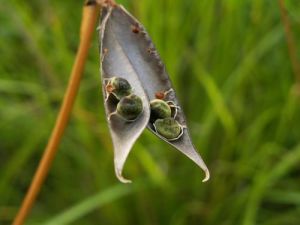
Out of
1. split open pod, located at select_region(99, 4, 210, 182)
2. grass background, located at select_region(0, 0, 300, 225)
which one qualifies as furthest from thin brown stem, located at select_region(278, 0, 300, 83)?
split open pod, located at select_region(99, 4, 210, 182)

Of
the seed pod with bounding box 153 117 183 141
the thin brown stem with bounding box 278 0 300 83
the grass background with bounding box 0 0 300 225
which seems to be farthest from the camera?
the grass background with bounding box 0 0 300 225

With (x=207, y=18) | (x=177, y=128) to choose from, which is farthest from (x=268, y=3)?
(x=177, y=128)

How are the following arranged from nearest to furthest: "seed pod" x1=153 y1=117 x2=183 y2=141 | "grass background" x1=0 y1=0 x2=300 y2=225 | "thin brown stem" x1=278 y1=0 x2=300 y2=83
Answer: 1. "seed pod" x1=153 y1=117 x2=183 y2=141
2. "thin brown stem" x1=278 y1=0 x2=300 y2=83
3. "grass background" x1=0 y1=0 x2=300 y2=225

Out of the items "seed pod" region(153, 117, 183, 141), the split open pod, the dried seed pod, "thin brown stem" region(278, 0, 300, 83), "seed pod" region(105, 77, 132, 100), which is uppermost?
"thin brown stem" region(278, 0, 300, 83)

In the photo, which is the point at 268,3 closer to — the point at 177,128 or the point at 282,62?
the point at 282,62

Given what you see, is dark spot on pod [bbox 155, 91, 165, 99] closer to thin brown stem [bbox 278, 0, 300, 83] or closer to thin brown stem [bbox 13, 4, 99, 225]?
thin brown stem [bbox 13, 4, 99, 225]

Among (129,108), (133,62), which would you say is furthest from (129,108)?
(133,62)

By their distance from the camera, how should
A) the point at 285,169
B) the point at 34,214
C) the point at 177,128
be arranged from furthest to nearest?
the point at 34,214 → the point at 285,169 → the point at 177,128
